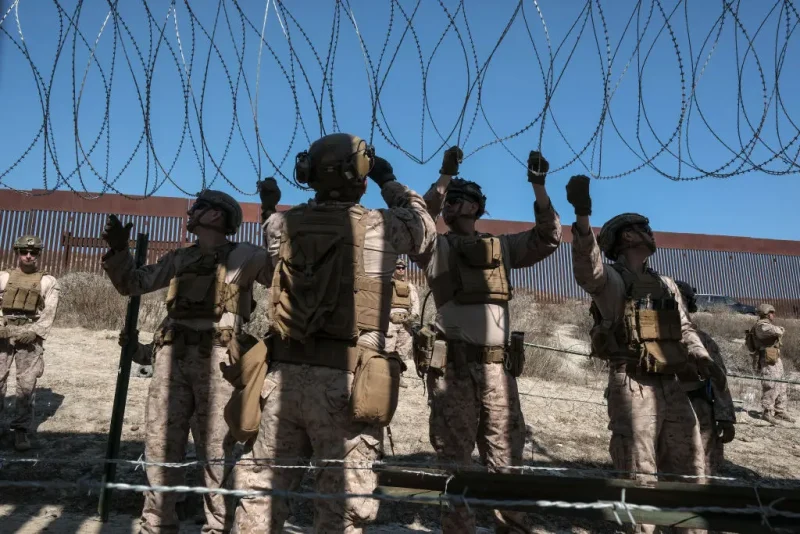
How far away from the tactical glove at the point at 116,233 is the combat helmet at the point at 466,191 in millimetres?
2058

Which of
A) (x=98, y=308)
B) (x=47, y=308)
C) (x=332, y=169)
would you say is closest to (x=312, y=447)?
(x=332, y=169)

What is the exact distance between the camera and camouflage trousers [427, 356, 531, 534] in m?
3.85

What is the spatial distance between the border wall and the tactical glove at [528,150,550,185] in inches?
466

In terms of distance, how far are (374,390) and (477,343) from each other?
155cm

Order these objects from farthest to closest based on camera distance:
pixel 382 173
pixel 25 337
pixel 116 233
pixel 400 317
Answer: pixel 400 317, pixel 25 337, pixel 116 233, pixel 382 173

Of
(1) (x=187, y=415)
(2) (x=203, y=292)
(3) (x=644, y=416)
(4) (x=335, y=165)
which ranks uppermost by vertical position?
(4) (x=335, y=165)

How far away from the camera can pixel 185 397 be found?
407cm

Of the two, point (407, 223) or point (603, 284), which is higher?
point (407, 223)

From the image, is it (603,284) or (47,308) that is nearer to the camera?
(603,284)

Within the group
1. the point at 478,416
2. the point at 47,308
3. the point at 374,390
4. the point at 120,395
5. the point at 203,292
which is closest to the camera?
the point at 374,390

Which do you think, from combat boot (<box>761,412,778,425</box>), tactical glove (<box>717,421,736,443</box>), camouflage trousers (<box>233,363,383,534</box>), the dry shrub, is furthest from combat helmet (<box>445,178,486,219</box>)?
the dry shrub

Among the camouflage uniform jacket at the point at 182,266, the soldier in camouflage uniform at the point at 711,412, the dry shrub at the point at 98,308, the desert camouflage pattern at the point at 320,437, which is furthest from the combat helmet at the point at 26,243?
the soldier in camouflage uniform at the point at 711,412

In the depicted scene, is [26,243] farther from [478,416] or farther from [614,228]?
[614,228]

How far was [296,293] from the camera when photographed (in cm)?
270
